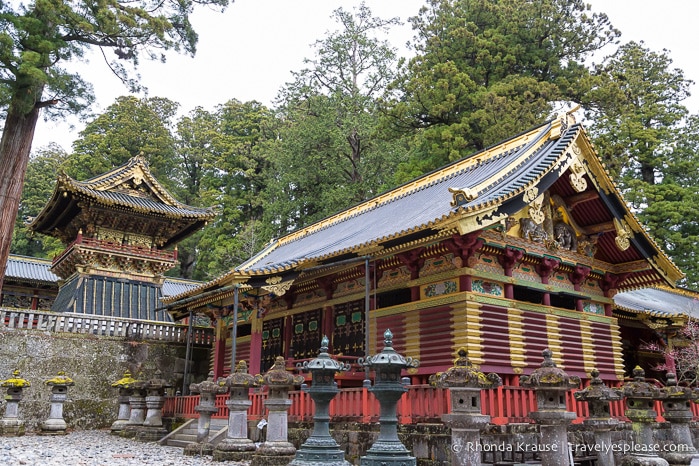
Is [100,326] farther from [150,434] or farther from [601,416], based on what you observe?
[601,416]

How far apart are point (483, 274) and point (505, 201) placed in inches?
69.4

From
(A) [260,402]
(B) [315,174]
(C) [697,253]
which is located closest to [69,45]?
(A) [260,402]

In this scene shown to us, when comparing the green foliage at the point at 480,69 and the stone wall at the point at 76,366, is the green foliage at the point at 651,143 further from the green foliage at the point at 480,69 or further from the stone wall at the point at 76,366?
the stone wall at the point at 76,366

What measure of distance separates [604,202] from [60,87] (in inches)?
580

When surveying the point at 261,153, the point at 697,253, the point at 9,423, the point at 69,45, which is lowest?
the point at 9,423

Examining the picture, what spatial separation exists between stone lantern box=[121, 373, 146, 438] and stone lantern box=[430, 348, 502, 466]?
449 inches

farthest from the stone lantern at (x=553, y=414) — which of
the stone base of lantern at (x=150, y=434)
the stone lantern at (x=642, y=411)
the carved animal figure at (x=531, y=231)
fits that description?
the stone base of lantern at (x=150, y=434)

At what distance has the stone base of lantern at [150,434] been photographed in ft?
51.4

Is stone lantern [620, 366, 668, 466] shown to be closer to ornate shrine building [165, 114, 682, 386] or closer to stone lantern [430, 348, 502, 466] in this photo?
ornate shrine building [165, 114, 682, 386]

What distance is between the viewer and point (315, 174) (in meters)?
35.6

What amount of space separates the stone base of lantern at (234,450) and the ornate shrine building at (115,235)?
14.7 m

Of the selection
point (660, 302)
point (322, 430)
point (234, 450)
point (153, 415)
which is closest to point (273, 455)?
point (234, 450)

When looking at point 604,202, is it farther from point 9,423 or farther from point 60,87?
point 9,423

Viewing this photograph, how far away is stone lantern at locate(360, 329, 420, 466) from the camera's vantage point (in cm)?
671
